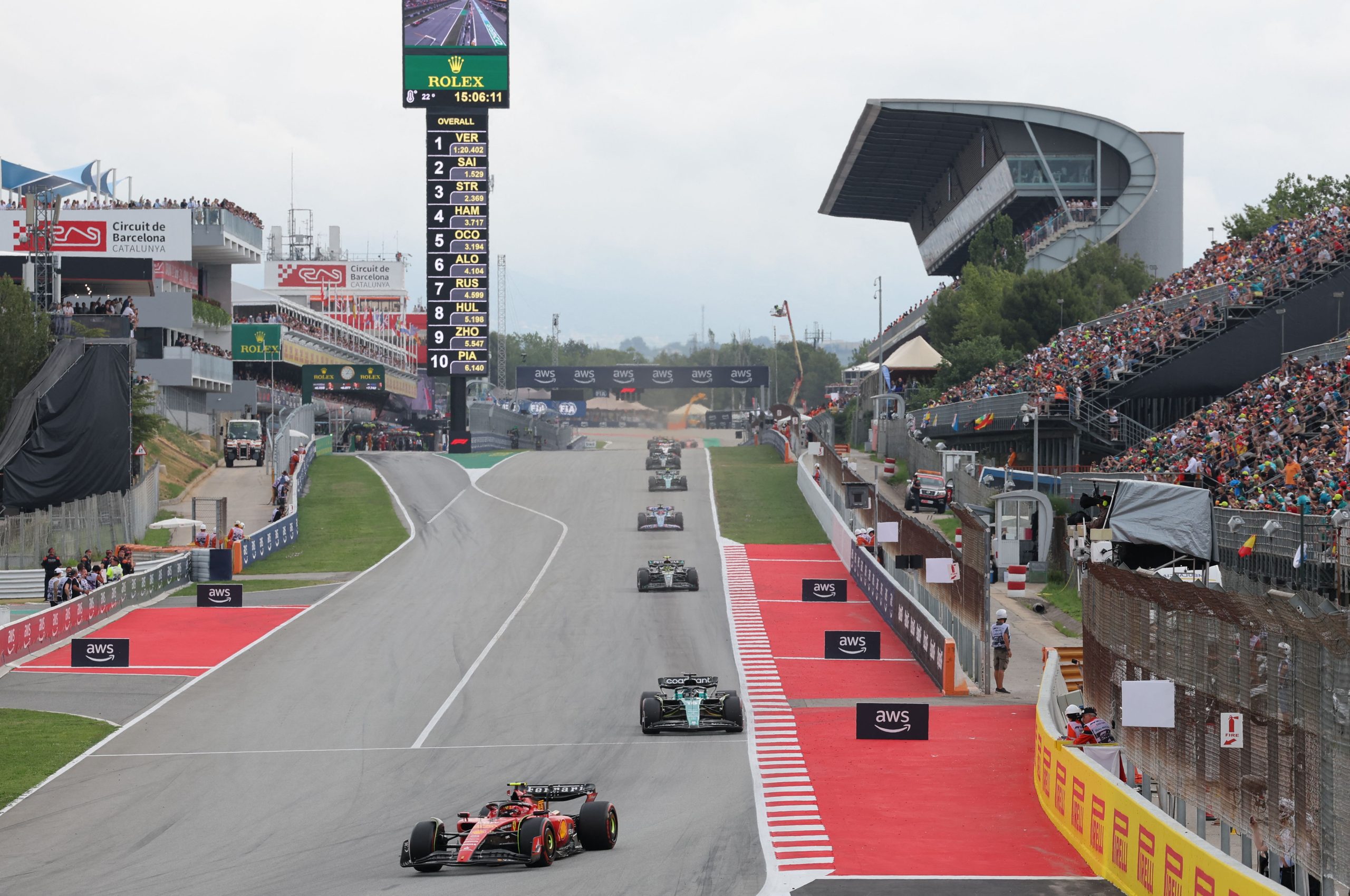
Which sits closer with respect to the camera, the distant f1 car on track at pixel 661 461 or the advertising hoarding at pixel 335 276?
the distant f1 car on track at pixel 661 461

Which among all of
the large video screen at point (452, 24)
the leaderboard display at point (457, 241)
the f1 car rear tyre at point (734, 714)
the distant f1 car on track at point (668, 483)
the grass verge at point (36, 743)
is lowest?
the grass verge at point (36, 743)

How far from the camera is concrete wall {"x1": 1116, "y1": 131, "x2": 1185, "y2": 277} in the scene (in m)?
92.9

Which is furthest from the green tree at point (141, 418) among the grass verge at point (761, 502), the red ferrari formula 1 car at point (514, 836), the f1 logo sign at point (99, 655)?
the red ferrari formula 1 car at point (514, 836)

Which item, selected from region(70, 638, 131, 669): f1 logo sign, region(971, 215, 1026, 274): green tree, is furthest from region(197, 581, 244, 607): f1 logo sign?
region(971, 215, 1026, 274): green tree

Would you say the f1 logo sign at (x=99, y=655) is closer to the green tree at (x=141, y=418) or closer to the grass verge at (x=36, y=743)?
the grass verge at (x=36, y=743)

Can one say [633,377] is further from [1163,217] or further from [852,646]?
[852,646]

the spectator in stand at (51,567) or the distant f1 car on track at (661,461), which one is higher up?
the distant f1 car on track at (661,461)

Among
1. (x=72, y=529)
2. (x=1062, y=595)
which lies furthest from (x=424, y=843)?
(x=72, y=529)

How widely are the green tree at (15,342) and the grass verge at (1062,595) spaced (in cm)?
3740

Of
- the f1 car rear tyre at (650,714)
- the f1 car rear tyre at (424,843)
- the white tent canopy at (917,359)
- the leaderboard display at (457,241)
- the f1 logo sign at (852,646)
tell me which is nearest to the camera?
the f1 car rear tyre at (424,843)

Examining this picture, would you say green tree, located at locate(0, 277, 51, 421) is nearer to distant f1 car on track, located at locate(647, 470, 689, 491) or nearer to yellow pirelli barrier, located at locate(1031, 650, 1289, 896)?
distant f1 car on track, located at locate(647, 470, 689, 491)

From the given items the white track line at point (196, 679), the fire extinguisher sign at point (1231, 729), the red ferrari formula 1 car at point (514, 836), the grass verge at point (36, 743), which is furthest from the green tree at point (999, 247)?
the fire extinguisher sign at point (1231, 729)

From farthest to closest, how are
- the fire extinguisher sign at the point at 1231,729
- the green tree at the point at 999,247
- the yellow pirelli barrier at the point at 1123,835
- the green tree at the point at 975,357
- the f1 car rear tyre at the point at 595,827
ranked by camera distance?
the green tree at the point at 999,247 < the green tree at the point at 975,357 < the f1 car rear tyre at the point at 595,827 < the fire extinguisher sign at the point at 1231,729 < the yellow pirelli barrier at the point at 1123,835

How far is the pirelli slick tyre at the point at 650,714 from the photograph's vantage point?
81.4 ft
